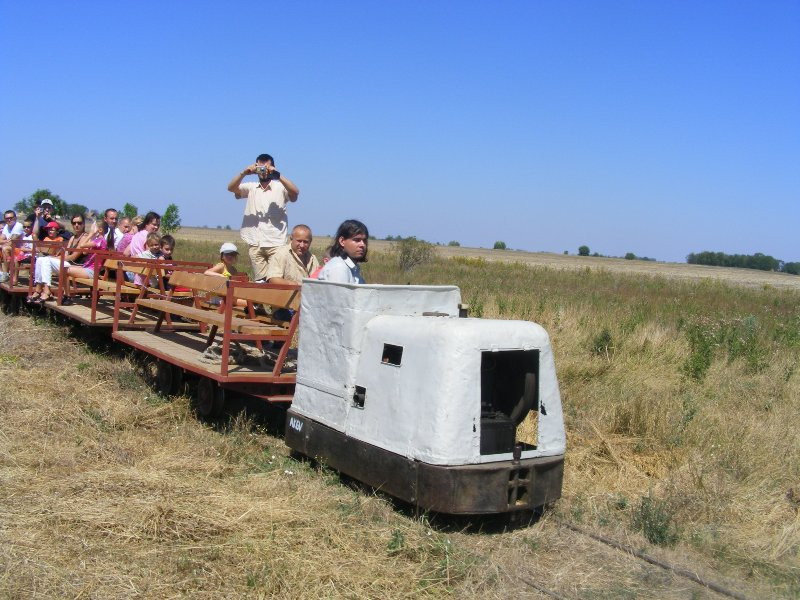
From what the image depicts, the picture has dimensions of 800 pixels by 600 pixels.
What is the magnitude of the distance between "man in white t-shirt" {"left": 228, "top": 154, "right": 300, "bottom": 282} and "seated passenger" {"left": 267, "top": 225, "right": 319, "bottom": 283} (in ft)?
2.34

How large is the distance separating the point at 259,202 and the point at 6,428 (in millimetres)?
3709

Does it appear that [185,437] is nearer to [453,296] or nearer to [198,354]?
[198,354]

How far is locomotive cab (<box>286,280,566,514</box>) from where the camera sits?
482 centimetres

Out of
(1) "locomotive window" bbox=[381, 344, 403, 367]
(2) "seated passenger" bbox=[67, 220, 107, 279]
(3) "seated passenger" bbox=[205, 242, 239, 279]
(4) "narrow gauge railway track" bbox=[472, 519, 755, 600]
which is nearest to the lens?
(4) "narrow gauge railway track" bbox=[472, 519, 755, 600]

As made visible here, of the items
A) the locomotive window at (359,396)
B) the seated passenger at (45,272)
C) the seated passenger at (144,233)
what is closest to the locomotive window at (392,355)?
the locomotive window at (359,396)

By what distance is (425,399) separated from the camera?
192 inches

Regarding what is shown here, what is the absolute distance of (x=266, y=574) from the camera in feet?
13.5

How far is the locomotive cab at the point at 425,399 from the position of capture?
482 cm

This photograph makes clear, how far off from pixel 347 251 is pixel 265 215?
2915mm

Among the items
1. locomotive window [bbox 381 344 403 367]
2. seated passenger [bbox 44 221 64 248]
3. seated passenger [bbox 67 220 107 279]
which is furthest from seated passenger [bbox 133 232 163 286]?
locomotive window [bbox 381 344 403 367]

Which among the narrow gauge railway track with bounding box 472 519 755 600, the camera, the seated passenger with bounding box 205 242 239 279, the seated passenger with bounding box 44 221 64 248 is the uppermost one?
the camera

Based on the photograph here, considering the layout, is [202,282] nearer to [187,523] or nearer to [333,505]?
[333,505]

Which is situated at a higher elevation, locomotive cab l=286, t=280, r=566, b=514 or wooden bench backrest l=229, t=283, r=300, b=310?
wooden bench backrest l=229, t=283, r=300, b=310

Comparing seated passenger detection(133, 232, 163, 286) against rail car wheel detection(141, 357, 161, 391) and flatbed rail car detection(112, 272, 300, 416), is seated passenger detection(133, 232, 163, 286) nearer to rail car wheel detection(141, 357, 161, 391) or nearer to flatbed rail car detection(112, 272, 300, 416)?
flatbed rail car detection(112, 272, 300, 416)
